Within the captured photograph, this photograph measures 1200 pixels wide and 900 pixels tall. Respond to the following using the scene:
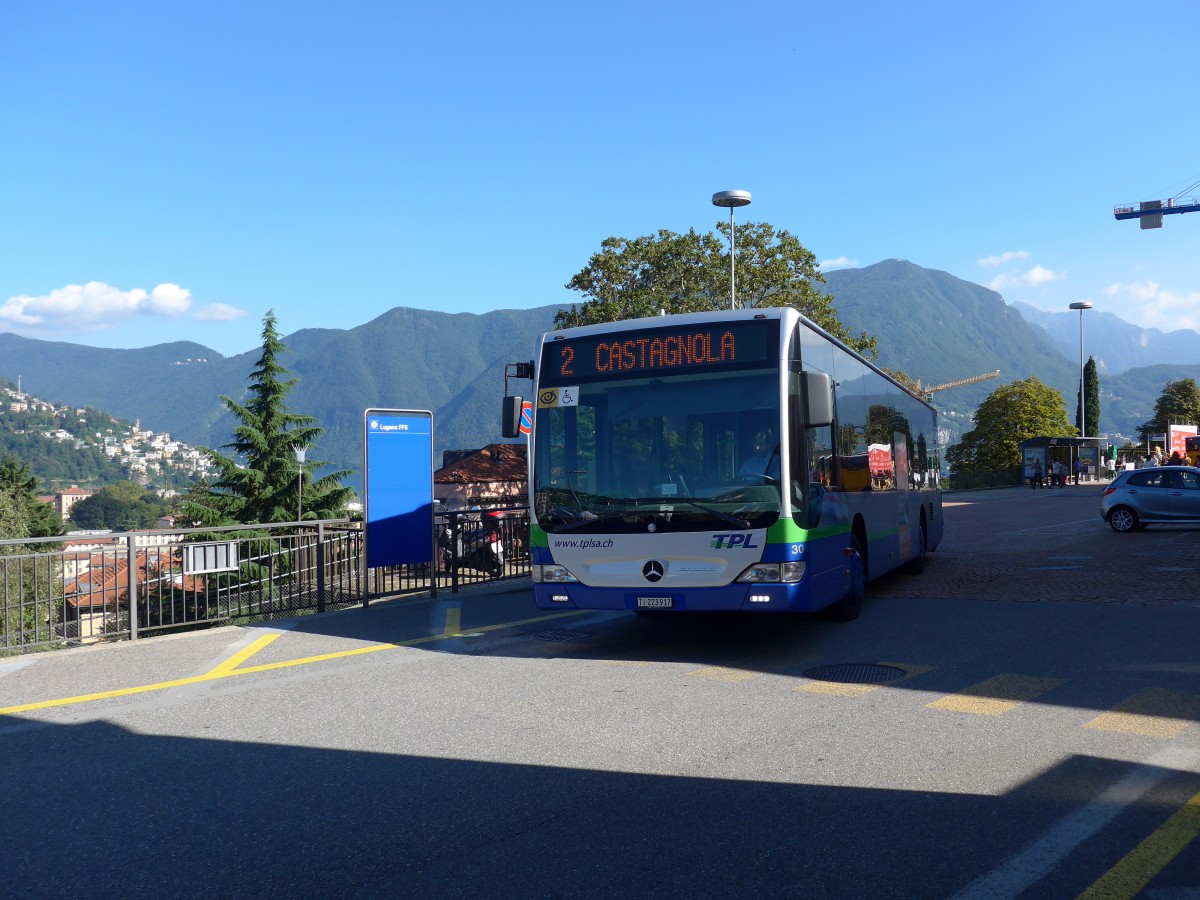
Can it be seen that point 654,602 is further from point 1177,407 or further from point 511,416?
point 1177,407

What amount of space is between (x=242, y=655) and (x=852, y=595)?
237 inches

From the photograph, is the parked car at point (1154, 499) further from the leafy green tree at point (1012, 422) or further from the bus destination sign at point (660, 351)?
the leafy green tree at point (1012, 422)

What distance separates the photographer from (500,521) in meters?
15.1

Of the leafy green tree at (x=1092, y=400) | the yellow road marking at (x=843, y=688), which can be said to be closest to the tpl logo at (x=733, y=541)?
the yellow road marking at (x=843, y=688)

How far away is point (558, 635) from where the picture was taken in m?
10.4

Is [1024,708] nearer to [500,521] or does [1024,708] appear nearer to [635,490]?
[635,490]

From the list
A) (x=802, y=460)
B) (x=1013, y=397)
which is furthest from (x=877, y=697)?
(x=1013, y=397)

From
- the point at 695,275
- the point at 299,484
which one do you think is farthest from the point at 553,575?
the point at 299,484

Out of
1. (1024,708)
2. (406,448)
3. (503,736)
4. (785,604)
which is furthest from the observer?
(406,448)

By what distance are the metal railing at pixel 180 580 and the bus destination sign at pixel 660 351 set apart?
14.7 ft

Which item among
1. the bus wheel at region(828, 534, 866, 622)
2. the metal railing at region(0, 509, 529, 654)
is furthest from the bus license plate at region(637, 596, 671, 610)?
the metal railing at region(0, 509, 529, 654)

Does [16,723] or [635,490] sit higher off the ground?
[635,490]

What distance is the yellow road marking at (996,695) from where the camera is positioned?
263 inches

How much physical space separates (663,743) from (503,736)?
0.96 m
